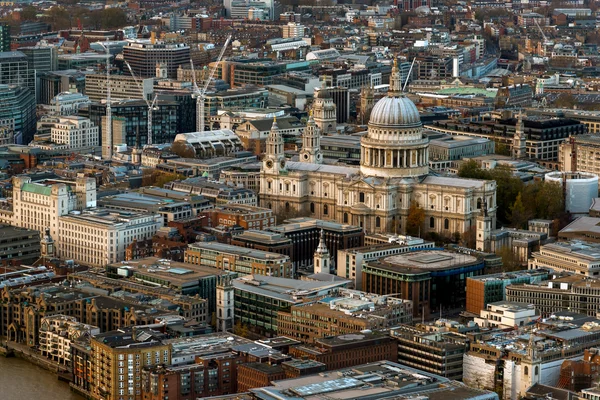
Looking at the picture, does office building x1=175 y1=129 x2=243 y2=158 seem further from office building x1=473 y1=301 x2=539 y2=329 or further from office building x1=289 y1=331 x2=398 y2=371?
office building x1=289 y1=331 x2=398 y2=371

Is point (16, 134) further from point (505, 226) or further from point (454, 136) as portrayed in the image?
point (505, 226)

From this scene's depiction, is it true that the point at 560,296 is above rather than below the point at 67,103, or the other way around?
below

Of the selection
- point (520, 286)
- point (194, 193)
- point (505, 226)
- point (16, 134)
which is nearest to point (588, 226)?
point (505, 226)

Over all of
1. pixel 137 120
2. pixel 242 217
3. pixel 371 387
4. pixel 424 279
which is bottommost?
pixel 371 387

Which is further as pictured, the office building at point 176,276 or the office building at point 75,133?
the office building at point 75,133

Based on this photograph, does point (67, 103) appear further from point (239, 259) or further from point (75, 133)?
point (239, 259)

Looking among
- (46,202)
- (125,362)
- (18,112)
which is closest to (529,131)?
(46,202)

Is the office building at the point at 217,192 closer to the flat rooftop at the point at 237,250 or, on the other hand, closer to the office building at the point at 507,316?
the flat rooftop at the point at 237,250

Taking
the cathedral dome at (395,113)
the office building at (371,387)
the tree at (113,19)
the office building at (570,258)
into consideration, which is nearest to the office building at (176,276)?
the office building at (371,387)
